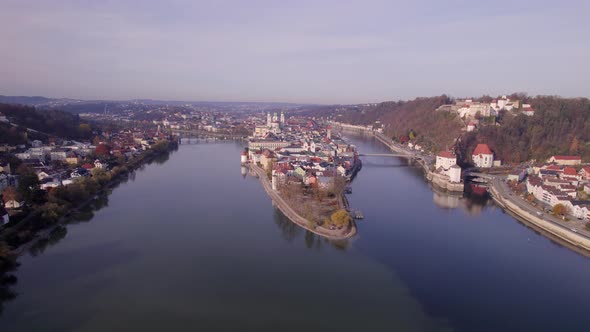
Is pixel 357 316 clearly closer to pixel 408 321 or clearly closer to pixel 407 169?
pixel 408 321

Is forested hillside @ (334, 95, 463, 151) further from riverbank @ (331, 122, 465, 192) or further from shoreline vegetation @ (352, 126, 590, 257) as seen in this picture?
shoreline vegetation @ (352, 126, 590, 257)

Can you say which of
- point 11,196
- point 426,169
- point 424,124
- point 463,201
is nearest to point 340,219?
point 463,201

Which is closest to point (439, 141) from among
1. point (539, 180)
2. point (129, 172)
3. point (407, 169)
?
point (407, 169)

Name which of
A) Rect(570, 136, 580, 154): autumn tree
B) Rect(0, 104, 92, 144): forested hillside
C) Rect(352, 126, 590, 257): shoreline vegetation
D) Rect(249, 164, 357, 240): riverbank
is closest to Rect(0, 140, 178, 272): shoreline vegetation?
Rect(249, 164, 357, 240): riverbank

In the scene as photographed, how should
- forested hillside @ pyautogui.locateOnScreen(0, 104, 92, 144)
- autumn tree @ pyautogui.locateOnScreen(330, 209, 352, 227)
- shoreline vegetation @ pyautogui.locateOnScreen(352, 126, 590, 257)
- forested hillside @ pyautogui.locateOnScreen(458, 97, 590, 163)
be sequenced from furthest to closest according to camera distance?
forested hillside @ pyautogui.locateOnScreen(0, 104, 92, 144) → forested hillside @ pyautogui.locateOnScreen(458, 97, 590, 163) → autumn tree @ pyautogui.locateOnScreen(330, 209, 352, 227) → shoreline vegetation @ pyautogui.locateOnScreen(352, 126, 590, 257)

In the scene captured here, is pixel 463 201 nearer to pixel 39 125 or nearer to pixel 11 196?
pixel 11 196

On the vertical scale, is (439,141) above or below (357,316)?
above
